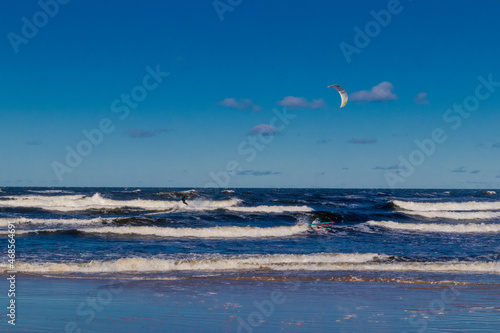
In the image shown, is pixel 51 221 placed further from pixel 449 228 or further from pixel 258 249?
pixel 449 228

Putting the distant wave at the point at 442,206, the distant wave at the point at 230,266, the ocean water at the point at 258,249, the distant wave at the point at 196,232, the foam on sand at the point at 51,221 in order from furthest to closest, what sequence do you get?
the distant wave at the point at 442,206 < the foam on sand at the point at 51,221 < the distant wave at the point at 196,232 < the distant wave at the point at 230,266 < the ocean water at the point at 258,249

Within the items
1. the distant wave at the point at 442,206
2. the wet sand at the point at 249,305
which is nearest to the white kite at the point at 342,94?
the wet sand at the point at 249,305

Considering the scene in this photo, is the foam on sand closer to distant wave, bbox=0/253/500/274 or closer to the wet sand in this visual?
distant wave, bbox=0/253/500/274

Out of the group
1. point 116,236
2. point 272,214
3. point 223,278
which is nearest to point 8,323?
point 223,278

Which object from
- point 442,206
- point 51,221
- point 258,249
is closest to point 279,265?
→ point 258,249

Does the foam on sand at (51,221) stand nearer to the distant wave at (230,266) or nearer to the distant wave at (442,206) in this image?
the distant wave at (230,266)

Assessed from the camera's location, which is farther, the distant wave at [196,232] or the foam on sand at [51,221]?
the foam on sand at [51,221]

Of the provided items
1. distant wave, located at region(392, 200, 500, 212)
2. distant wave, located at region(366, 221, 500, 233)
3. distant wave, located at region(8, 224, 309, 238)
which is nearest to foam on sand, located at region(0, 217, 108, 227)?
distant wave, located at region(8, 224, 309, 238)

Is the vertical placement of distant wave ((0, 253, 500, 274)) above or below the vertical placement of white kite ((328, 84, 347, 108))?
below

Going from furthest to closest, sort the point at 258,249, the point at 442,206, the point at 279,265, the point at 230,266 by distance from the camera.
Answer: the point at 442,206, the point at 258,249, the point at 230,266, the point at 279,265

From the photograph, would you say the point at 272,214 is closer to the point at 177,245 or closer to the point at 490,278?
the point at 177,245

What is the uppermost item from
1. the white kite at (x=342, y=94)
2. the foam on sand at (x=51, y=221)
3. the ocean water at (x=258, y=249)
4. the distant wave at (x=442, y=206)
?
the white kite at (x=342, y=94)

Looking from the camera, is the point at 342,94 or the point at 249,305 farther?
the point at 342,94

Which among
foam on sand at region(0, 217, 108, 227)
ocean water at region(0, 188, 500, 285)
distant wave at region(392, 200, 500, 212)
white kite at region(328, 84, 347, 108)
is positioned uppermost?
white kite at region(328, 84, 347, 108)
